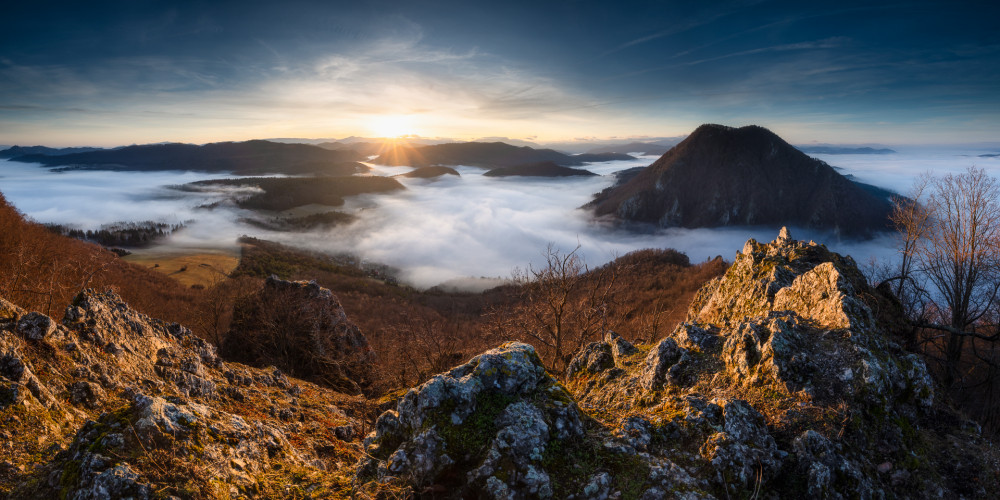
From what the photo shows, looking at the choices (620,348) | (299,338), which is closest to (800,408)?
(620,348)

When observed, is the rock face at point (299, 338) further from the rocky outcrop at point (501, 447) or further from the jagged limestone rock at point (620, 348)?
the rocky outcrop at point (501, 447)

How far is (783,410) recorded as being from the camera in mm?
7543

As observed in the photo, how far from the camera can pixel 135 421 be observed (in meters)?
5.92

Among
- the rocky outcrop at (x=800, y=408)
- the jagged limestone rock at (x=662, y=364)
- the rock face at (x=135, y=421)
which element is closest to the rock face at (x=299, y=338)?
the rock face at (x=135, y=421)

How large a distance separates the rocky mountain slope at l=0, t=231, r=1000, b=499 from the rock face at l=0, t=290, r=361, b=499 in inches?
1.3

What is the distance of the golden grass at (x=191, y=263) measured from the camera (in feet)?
325

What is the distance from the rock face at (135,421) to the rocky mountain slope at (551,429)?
32 millimetres

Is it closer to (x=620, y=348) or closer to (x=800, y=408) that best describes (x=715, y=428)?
(x=800, y=408)

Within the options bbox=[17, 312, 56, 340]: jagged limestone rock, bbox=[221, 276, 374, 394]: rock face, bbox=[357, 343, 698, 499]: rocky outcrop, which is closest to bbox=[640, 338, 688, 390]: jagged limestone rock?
bbox=[357, 343, 698, 499]: rocky outcrop

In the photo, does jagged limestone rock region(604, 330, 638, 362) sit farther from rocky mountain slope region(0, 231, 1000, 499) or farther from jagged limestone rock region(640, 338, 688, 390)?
jagged limestone rock region(640, 338, 688, 390)

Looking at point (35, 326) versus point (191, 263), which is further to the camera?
point (191, 263)

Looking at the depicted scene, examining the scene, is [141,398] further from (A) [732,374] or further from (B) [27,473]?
(A) [732,374]

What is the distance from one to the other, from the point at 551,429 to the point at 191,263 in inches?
5762

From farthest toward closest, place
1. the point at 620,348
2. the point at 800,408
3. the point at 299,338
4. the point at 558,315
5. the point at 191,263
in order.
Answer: the point at 191,263
the point at 299,338
the point at 558,315
the point at 620,348
the point at 800,408
